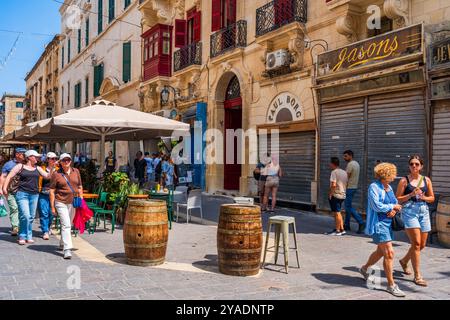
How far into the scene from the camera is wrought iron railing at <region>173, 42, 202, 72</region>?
17641 mm

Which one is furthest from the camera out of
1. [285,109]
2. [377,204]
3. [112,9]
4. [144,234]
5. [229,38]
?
[112,9]

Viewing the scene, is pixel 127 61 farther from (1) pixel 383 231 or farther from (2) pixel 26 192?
(1) pixel 383 231

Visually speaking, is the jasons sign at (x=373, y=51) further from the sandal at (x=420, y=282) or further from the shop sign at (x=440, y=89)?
the sandal at (x=420, y=282)

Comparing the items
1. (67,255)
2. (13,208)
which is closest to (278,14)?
(13,208)

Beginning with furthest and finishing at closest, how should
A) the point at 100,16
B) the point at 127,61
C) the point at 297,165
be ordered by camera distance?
1. the point at 100,16
2. the point at 127,61
3. the point at 297,165

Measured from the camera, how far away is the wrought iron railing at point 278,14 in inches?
477

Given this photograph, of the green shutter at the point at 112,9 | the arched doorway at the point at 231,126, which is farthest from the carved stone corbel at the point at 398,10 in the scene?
the green shutter at the point at 112,9

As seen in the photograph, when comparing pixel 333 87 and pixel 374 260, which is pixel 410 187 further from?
pixel 333 87

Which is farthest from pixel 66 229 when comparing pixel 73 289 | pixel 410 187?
pixel 410 187

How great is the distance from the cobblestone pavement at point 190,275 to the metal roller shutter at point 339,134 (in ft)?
10.4

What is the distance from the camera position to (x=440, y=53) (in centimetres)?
825

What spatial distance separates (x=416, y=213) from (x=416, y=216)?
36mm

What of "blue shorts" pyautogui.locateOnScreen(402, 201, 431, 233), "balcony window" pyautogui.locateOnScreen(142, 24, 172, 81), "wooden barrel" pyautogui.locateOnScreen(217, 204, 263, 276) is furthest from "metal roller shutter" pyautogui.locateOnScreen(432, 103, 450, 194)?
"balcony window" pyautogui.locateOnScreen(142, 24, 172, 81)

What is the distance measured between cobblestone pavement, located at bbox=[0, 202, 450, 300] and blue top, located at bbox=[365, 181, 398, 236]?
77 cm
